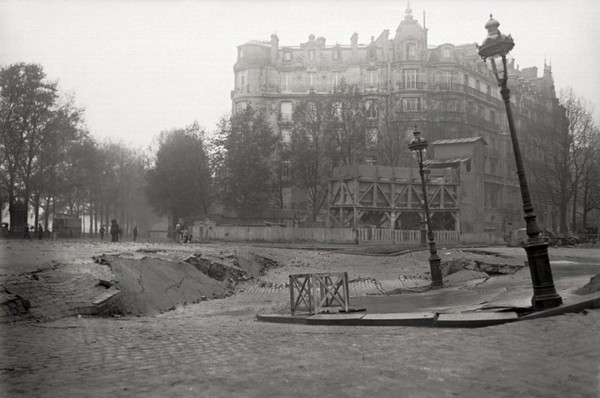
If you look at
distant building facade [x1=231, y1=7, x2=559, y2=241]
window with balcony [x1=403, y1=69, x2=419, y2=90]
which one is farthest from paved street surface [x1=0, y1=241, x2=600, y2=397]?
window with balcony [x1=403, y1=69, x2=419, y2=90]

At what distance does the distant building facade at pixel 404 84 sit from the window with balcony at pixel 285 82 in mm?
125

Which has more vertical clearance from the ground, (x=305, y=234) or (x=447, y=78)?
(x=447, y=78)

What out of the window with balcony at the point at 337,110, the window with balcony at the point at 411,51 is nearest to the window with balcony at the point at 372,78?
the window with balcony at the point at 411,51

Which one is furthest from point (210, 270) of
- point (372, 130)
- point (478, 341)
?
point (372, 130)

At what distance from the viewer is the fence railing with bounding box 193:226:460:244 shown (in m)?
40.3

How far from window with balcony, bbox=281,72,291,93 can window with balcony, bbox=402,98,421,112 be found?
1457cm

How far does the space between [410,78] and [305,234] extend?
109 ft

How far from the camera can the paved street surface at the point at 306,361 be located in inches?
195

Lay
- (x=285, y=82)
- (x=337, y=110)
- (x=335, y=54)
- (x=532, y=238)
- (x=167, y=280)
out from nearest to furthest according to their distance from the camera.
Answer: (x=532, y=238) < (x=167, y=280) < (x=337, y=110) < (x=285, y=82) < (x=335, y=54)

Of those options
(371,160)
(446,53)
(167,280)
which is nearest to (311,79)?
(371,160)

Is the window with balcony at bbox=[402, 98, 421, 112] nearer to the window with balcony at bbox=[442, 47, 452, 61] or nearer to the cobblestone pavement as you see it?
the window with balcony at bbox=[442, 47, 452, 61]

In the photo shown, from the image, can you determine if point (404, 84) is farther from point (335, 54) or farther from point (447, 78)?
point (335, 54)

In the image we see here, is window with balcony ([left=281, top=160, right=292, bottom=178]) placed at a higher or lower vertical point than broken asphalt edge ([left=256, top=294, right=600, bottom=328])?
higher

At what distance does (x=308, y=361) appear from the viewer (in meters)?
6.09
